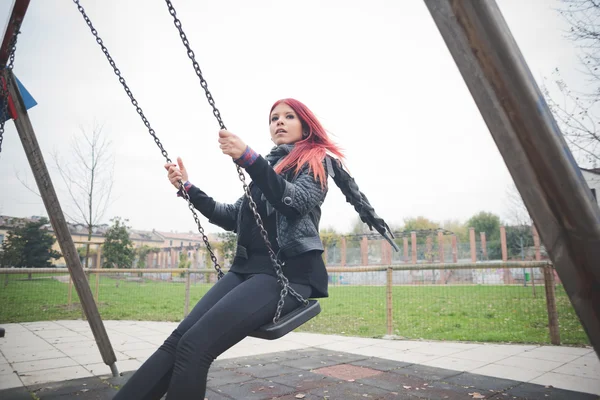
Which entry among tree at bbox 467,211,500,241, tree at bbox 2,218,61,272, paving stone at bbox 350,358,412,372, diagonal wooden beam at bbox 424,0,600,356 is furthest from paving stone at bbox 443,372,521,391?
tree at bbox 467,211,500,241

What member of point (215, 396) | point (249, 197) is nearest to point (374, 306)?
point (215, 396)

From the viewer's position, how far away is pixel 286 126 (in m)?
2.12

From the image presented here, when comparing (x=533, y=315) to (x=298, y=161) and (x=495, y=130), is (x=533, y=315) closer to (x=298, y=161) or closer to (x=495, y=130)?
(x=298, y=161)

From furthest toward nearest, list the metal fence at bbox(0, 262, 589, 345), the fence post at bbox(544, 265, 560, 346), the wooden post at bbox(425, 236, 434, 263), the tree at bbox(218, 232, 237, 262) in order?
the wooden post at bbox(425, 236, 434, 263) < the tree at bbox(218, 232, 237, 262) < the metal fence at bbox(0, 262, 589, 345) < the fence post at bbox(544, 265, 560, 346)

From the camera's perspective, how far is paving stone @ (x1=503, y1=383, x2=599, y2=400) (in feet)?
8.88

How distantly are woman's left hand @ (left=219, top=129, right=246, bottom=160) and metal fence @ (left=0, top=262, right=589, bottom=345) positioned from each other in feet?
11.5

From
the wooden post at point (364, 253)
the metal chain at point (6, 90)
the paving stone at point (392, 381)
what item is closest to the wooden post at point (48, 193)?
the metal chain at point (6, 90)

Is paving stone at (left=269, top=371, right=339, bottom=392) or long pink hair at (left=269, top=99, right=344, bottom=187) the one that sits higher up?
long pink hair at (left=269, top=99, right=344, bottom=187)

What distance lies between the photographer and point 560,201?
0.92 m

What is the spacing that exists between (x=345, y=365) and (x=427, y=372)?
0.79m

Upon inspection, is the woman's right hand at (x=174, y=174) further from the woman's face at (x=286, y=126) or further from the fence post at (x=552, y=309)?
the fence post at (x=552, y=309)

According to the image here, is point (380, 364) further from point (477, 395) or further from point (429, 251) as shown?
point (429, 251)

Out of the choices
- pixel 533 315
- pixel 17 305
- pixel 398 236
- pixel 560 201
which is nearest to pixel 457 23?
pixel 560 201

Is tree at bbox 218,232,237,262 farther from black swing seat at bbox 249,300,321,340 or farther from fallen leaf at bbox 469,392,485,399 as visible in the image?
black swing seat at bbox 249,300,321,340
